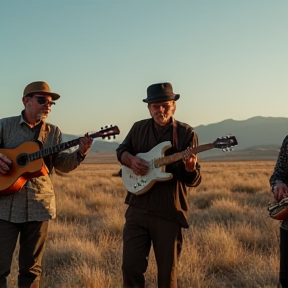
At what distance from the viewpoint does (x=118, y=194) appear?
53.7ft

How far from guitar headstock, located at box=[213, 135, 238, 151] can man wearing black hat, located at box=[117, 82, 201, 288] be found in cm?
23

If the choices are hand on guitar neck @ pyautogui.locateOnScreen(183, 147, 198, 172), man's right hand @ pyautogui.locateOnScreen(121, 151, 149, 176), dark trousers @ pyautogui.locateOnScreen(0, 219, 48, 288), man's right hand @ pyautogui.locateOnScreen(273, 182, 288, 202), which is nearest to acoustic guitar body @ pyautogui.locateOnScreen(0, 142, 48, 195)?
dark trousers @ pyautogui.locateOnScreen(0, 219, 48, 288)

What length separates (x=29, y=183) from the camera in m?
4.43

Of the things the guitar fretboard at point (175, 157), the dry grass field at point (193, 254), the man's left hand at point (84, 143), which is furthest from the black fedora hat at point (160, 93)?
the dry grass field at point (193, 254)

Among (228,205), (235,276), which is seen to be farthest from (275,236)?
(228,205)

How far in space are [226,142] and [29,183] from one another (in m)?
2.03

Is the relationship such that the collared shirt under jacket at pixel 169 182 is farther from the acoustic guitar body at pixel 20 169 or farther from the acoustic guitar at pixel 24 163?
the acoustic guitar body at pixel 20 169

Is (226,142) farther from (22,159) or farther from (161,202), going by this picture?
(22,159)

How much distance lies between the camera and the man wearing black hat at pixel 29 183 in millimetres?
4281

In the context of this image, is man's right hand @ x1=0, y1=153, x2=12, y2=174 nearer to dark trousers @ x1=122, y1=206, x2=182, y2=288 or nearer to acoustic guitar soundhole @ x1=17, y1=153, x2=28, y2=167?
acoustic guitar soundhole @ x1=17, y1=153, x2=28, y2=167

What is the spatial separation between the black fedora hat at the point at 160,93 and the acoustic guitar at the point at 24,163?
806 millimetres

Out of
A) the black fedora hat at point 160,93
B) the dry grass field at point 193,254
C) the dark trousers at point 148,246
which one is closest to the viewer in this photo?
Answer: the dark trousers at point 148,246

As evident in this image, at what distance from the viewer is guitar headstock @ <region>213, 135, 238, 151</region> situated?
14.0 ft

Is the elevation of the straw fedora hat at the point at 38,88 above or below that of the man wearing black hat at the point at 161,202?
above
